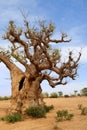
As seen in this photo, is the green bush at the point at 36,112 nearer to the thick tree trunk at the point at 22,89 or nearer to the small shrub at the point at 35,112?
the small shrub at the point at 35,112

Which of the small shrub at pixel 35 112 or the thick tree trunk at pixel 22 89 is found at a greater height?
the thick tree trunk at pixel 22 89

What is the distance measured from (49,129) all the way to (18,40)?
22.0 feet

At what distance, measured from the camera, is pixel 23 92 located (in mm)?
19906

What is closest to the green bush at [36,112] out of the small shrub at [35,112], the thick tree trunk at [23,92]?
the small shrub at [35,112]

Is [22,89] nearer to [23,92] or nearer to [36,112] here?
[23,92]

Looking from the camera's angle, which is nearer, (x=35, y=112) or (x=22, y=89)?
(x=35, y=112)

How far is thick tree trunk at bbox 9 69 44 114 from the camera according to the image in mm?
19578

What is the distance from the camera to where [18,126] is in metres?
16.0

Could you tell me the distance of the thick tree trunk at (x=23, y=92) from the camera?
64.2 feet

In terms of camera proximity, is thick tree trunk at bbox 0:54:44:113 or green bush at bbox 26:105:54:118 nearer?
green bush at bbox 26:105:54:118

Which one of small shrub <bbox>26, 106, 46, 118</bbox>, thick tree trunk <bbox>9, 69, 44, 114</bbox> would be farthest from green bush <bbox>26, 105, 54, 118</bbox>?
thick tree trunk <bbox>9, 69, 44, 114</bbox>

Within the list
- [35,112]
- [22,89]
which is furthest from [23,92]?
[35,112]

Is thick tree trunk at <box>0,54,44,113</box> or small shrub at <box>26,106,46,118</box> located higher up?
thick tree trunk at <box>0,54,44,113</box>

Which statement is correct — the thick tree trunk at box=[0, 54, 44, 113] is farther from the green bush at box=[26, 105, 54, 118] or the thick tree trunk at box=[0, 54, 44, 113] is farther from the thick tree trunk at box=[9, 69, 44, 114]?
the green bush at box=[26, 105, 54, 118]
